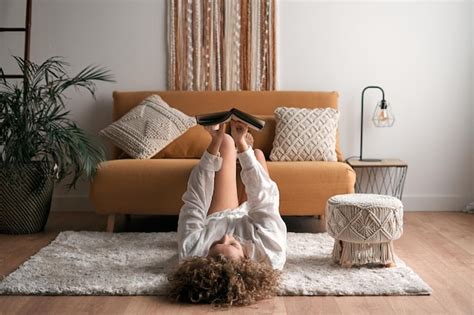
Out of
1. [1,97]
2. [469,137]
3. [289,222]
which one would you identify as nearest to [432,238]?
[289,222]

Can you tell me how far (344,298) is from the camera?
3.05 m

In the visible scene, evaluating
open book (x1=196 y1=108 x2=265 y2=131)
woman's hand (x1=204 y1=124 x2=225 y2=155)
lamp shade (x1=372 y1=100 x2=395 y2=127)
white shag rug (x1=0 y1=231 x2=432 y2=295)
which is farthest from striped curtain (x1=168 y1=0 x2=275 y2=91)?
open book (x1=196 y1=108 x2=265 y2=131)

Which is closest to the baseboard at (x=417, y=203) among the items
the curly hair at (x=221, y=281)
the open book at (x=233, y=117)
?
the open book at (x=233, y=117)

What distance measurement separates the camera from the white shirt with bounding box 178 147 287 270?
129 inches

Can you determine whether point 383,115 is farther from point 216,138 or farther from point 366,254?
point 216,138

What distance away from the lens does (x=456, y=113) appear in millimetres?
5559

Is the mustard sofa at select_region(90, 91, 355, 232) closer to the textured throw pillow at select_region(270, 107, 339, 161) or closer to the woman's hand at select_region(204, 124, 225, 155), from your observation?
the textured throw pillow at select_region(270, 107, 339, 161)

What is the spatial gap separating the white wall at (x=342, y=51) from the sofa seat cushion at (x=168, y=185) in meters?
1.19

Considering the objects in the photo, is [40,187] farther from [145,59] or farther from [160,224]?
[145,59]

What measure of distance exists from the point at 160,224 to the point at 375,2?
7.87 feet

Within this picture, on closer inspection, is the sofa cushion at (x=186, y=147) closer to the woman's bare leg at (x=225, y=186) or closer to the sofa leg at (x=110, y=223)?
the sofa leg at (x=110, y=223)

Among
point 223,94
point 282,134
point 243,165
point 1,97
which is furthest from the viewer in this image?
point 223,94

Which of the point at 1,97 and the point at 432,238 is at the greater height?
the point at 1,97

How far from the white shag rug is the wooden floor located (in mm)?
65
